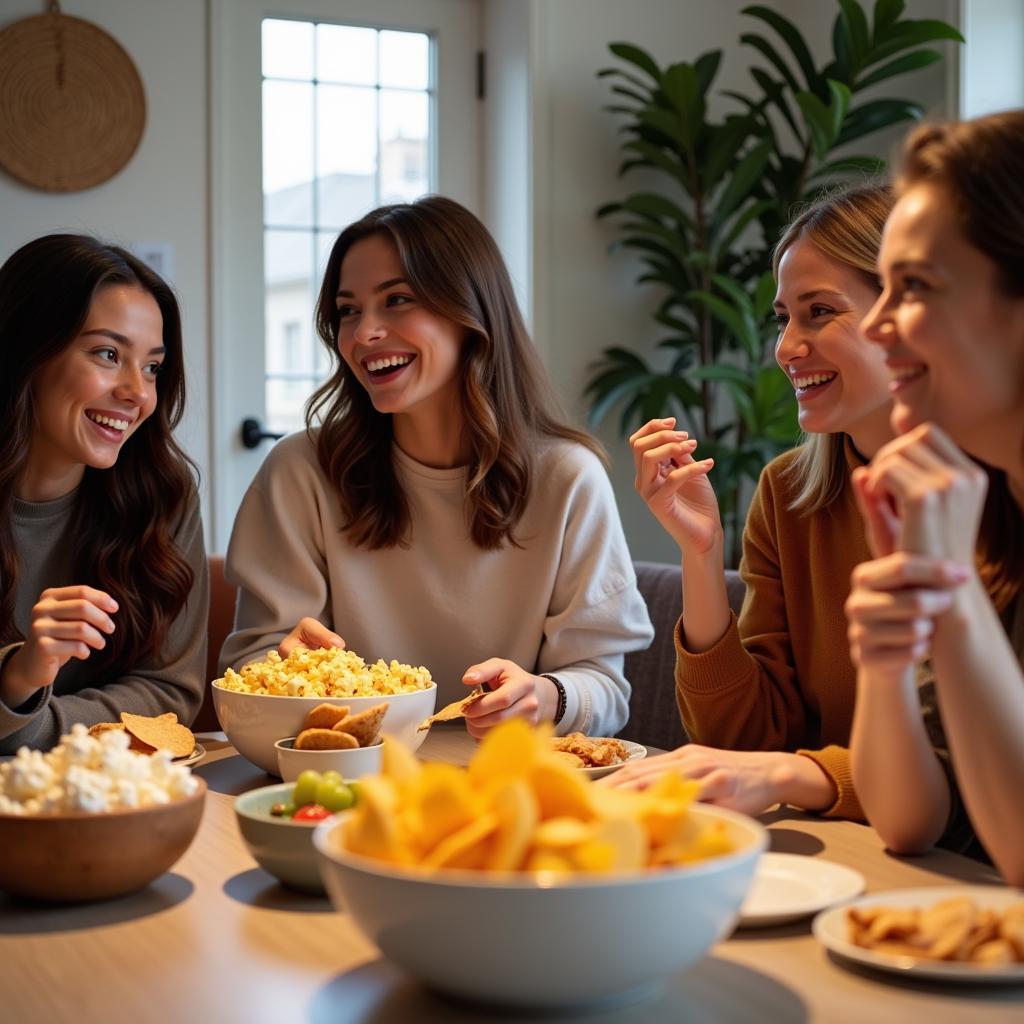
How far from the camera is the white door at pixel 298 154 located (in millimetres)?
4039

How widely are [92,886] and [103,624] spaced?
46 centimetres

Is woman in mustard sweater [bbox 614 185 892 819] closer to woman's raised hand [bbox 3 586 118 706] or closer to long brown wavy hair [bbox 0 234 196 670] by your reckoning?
woman's raised hand [bbox 3 586 118 706]

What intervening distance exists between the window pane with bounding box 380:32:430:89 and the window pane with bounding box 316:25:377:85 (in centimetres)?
4

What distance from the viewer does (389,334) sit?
2203mm

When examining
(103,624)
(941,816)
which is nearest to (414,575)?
(103,624)

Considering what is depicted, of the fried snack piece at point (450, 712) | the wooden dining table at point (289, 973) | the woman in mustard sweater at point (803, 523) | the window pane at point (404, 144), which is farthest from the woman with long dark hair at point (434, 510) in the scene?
the window pane at point (404, 144)

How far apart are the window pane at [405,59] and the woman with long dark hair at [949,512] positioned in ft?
10.9

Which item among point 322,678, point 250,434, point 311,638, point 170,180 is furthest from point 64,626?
point 170,180

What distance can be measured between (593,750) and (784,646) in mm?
469

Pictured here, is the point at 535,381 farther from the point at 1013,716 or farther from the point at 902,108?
the point at 902,108

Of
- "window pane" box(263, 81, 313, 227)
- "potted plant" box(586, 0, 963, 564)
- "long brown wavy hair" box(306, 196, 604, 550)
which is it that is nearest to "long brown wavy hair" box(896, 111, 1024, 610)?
"long brown wavy hair" box(306, 196, 604, 550)

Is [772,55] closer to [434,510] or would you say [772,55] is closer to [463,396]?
[463,396]

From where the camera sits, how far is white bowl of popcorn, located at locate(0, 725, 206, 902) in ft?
3.37

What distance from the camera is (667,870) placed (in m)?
0.79
